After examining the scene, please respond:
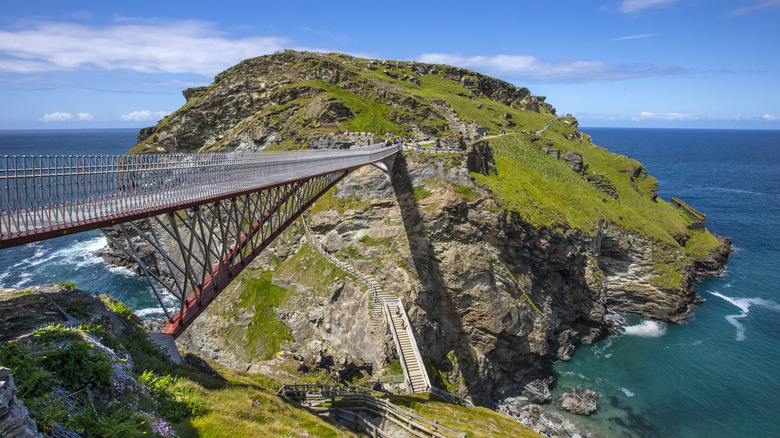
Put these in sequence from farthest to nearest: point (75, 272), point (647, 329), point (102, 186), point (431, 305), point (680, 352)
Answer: point (75, 272) → point (647, 329) → point (680, 352) → point (431, 305) → point (102, 186)

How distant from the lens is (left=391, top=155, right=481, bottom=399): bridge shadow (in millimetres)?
41141

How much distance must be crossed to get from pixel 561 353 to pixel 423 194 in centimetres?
2768

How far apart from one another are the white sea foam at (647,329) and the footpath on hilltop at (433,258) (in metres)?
1.82

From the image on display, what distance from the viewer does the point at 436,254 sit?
153 ft

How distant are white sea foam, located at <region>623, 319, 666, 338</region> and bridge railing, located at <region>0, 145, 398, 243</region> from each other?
55120mm

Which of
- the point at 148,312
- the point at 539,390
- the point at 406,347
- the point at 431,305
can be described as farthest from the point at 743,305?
the point at 148,312

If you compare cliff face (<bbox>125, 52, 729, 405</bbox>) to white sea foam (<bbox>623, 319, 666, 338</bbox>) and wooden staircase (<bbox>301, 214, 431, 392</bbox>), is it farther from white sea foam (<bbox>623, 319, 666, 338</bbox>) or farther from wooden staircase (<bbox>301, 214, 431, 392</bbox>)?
white sea foam (<bbox>623, 319, 666, 338</bbox>)

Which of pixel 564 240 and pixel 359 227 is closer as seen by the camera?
pixel 359 227

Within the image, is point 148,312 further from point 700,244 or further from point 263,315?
point 700,244

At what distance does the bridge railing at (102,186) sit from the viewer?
486 inches

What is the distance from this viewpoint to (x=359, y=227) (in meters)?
47.9

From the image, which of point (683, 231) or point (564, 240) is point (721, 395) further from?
point (683, 231)

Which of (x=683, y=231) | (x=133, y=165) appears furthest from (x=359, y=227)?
(x=683, y=231)

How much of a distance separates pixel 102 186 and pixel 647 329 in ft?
215
